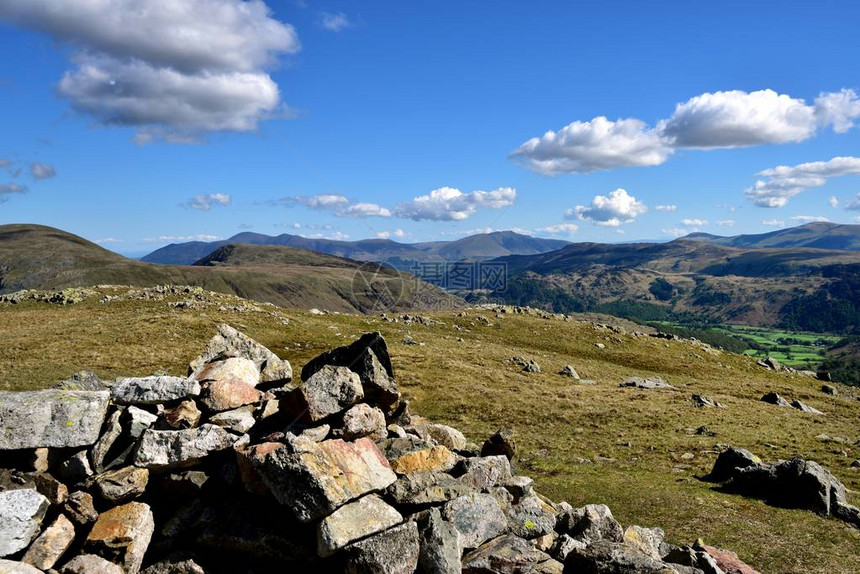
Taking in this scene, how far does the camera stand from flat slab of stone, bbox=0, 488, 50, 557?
12.9 metres

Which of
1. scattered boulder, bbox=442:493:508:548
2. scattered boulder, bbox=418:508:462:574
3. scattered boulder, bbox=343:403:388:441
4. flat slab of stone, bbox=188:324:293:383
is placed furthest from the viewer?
flat slab of stone, bbox=188:324:293:383

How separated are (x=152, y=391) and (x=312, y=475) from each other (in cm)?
794

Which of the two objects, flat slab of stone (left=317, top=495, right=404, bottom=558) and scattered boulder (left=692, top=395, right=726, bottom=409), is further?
scattered boulder (left=692, top=395, right=726, bottom=409)

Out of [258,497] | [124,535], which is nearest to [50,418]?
[124,535]

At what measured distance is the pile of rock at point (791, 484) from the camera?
25719mm

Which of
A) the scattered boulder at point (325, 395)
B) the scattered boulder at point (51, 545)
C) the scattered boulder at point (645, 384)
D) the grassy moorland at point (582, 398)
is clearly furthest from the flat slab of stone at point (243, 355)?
the scattered boulder at point (645, 384)

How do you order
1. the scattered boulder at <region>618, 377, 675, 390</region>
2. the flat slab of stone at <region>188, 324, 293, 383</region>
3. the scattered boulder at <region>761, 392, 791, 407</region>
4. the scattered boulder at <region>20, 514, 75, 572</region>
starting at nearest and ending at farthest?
the scattered boulder at <region>20, 514, 75, 572</region> < the flat slab of stone at <region>188, 324, 293, 383</region> < the scattered boulder at <region>761, 392, 791, 407</region> < the scattered boulder at <region>618, 377, 675, 390</region>

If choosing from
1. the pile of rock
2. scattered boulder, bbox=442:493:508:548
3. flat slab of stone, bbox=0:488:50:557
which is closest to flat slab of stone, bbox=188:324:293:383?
flat slab of stone, bbox=0:488:50:557

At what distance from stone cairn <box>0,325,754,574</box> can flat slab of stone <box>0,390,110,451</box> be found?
0.04 metres

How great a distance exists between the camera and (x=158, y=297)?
92938mm

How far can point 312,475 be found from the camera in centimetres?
1346

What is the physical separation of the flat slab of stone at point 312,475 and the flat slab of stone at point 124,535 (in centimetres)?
373

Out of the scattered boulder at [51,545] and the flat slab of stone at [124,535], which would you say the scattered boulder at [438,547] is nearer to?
the flat slab of stone at [124,535]

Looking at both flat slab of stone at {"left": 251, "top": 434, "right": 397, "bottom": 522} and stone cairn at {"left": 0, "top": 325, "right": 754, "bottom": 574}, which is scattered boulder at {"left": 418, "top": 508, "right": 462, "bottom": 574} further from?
flat slab of stone at {"left": 251, "top": 434, "right": 397, "bottom": 522}
